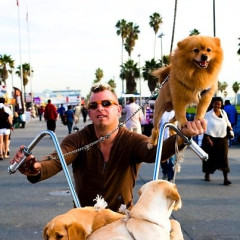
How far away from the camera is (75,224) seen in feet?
6.14

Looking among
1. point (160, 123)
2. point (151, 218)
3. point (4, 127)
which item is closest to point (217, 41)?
point (151, 218)

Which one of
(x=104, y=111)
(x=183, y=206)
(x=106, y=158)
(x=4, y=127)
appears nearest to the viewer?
(x=104, y=111)

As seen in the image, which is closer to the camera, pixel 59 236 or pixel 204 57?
pixel 59 236

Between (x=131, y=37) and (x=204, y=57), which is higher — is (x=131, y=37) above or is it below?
above

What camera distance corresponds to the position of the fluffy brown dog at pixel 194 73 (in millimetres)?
2072

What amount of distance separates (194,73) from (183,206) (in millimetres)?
5171

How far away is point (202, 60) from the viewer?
208 cm

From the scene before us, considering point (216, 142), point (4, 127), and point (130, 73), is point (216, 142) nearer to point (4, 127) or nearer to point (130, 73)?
point (4, 127)

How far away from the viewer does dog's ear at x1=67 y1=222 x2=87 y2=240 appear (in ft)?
6.00

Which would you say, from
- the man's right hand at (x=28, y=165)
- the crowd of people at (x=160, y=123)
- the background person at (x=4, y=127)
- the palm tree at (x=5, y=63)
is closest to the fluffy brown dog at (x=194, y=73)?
the crowd of people at (x=160, y=123)

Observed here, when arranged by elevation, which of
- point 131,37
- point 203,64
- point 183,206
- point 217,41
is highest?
point 131,37

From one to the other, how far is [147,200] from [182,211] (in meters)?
5.00

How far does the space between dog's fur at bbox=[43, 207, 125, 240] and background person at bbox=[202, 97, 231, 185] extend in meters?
7.17

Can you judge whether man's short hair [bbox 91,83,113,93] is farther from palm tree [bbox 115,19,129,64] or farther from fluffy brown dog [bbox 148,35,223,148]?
palm tree [bbox 115,19,129,64]
